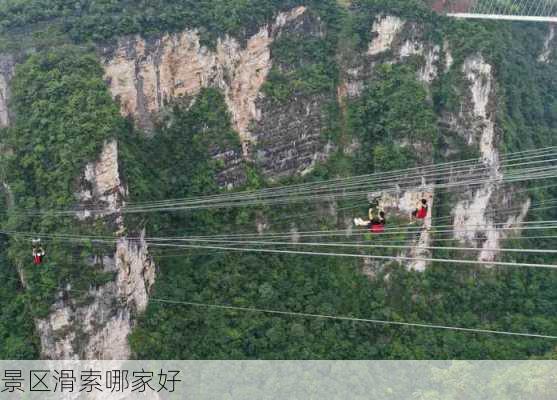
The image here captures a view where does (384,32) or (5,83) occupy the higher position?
(384,32)

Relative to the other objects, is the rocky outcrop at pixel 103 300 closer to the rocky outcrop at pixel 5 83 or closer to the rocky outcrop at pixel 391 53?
the rocky outcrop at pixel 5 83

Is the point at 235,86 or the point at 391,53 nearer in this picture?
the point at 235,86

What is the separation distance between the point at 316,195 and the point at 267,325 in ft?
17.6

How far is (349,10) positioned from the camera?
26.7 metres

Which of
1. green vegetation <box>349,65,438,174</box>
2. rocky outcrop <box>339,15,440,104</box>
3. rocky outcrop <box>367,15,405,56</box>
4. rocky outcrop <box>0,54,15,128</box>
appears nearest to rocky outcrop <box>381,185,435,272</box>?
green vegetation <box>349,65,438,174</box>

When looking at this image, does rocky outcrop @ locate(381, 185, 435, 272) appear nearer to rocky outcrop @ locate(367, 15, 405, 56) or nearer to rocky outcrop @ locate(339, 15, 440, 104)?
rocky outcrop @ locate(339, 15, 440, 104)

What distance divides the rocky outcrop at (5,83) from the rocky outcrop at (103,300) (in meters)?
3.45

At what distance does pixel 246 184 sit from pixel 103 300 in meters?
7.00

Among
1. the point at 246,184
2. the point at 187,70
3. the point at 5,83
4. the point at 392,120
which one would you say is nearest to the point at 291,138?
the point at 246,184

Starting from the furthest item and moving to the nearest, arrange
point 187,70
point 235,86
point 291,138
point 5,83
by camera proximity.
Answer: point 291,138
point 235,86
point 187,70
point 5,83

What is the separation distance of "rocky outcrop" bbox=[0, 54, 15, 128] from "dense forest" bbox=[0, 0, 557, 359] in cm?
40

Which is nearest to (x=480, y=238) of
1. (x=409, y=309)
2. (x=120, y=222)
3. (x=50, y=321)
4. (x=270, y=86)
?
(x=409, y=309)

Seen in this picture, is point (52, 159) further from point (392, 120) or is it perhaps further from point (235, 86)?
point (392, 120)

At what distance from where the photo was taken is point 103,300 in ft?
68.6
